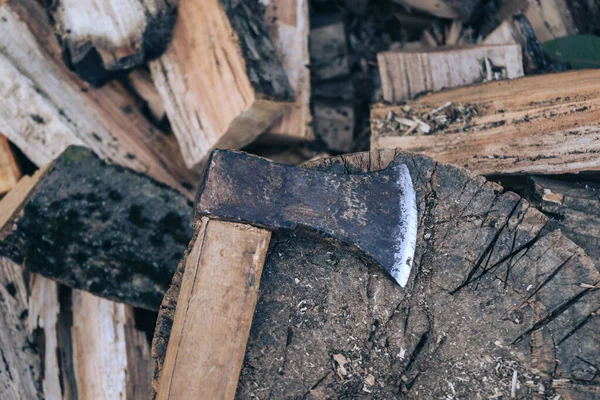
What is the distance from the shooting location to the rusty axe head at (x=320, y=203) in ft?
5.63

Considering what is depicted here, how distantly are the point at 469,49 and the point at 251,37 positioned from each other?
1.07 metres

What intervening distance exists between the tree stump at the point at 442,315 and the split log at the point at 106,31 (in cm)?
127

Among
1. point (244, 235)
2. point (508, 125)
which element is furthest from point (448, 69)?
point (244, 235)

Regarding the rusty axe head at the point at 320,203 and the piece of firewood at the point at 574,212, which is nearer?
the rusty axe head at the point at 320,203

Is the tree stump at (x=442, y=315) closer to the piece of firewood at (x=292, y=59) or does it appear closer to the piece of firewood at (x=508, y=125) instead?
the piece of firewood at (x=508, y=125)

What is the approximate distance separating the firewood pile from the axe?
0.04 feet

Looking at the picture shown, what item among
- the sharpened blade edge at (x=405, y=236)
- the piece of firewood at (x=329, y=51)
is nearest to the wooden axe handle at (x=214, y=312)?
the sharpened blade edge at (x=405, y=236)

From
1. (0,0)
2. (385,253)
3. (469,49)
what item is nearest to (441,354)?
(385,253)

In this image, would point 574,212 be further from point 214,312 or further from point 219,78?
point 219,78

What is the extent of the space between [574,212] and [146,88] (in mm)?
2123

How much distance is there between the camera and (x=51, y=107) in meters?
2.50

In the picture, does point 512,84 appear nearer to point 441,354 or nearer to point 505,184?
point 505,184

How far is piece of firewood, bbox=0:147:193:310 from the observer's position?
2219 millimetres

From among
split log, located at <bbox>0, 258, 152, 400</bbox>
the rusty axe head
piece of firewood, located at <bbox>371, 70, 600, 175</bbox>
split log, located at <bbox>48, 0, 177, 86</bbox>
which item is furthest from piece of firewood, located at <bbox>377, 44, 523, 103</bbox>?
split log, located at <bbox>0, 258, 152, 400</bbox>
